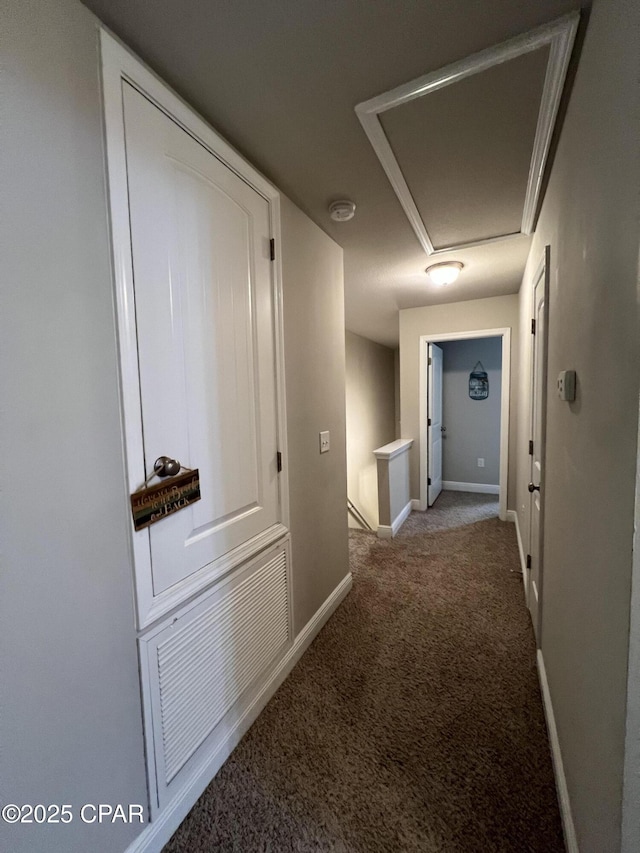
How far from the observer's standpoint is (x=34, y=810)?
0.78 m

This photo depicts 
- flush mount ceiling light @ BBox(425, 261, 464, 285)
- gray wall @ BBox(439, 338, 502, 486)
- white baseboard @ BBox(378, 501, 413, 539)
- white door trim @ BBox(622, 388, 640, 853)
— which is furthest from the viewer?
gray wall @ BBox(439, 338, 502, 486)

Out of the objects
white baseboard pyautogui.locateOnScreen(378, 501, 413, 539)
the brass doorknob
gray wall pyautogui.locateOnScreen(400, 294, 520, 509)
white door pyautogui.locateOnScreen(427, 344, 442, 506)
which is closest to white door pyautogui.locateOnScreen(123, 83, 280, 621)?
the brass doorknob

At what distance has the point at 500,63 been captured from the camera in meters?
1.09

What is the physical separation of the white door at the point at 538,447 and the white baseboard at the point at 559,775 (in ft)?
1.13

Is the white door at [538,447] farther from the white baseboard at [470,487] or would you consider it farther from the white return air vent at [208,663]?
the white baseboard at [470,487]

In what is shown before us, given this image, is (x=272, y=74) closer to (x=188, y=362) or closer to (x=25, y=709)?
(x=188, y=362)

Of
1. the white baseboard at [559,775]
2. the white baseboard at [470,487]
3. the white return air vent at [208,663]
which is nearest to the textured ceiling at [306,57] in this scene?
the white return air vent at [208,663]

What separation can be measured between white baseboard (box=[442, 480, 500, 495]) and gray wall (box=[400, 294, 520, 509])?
1235 millimetres

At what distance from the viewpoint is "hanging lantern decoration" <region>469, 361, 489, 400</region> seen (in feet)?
16.1

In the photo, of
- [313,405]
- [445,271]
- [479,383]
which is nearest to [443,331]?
[445,271]

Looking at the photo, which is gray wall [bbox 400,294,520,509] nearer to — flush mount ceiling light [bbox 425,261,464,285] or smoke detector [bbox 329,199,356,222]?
flush mount ceiling light [bbox 425,261,464,285]

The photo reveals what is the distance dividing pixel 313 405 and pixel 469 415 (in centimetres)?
376

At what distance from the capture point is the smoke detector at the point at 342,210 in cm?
182

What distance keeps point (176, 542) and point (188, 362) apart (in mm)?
609
